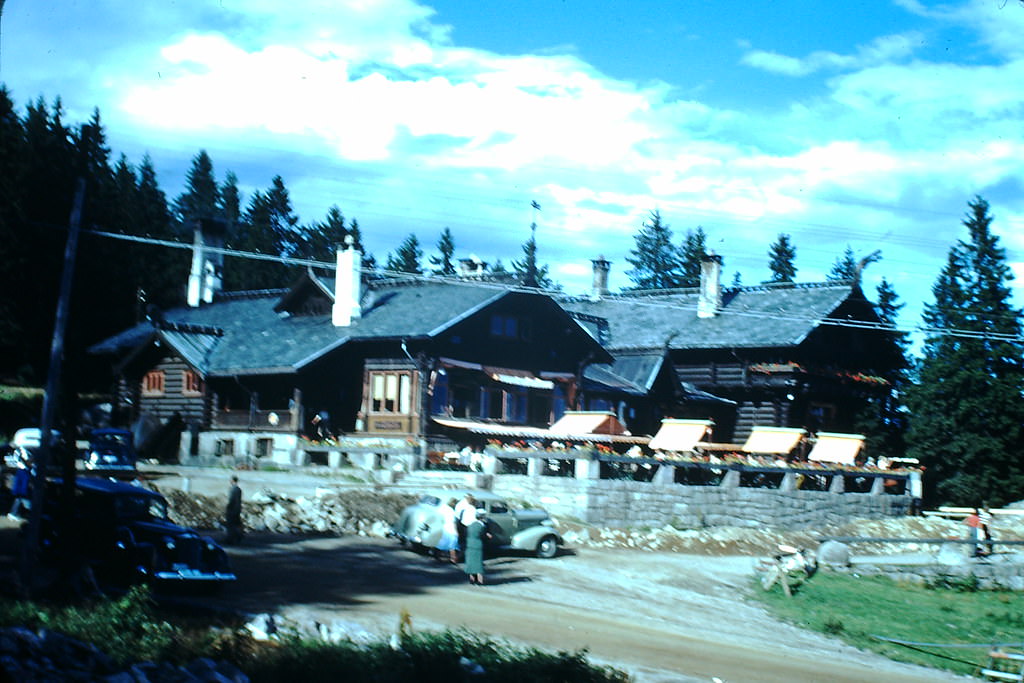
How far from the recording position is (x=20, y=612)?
13.4 m

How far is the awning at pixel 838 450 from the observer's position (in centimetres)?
3953

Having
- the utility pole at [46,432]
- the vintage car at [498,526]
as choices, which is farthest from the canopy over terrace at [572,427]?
the utility pole at [46,432]

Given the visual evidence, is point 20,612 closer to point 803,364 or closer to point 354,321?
point 354,321

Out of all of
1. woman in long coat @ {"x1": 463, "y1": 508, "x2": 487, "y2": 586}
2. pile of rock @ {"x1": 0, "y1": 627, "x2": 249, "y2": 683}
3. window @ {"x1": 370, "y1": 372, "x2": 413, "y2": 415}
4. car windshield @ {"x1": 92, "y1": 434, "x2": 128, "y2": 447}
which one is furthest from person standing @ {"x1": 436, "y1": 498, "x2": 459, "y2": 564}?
window @ {"x1": 370, "y1": 372, "x2": 413, "y2": 415}

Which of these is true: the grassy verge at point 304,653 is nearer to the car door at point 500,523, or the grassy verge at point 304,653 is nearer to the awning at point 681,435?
the car door at point 500,523

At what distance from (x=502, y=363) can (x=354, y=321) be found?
583cm

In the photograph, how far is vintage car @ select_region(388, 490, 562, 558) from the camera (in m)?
25.0

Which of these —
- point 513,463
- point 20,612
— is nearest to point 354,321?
point 513,463

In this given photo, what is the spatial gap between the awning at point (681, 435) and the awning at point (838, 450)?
177 inches

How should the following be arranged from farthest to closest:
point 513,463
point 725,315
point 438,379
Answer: point 725,315 < point 438,379 < point 513,463

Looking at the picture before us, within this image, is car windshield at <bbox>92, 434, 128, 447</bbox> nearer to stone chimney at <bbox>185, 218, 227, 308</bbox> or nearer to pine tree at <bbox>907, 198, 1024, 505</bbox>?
stone chimney at <bbox>185, 218, 227, 308</bbox>

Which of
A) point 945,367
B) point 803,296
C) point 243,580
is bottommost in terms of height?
point 243,580

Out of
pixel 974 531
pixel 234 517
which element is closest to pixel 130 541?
pixel 234 517

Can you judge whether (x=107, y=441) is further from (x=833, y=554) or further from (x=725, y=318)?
(x=725, y=318)
